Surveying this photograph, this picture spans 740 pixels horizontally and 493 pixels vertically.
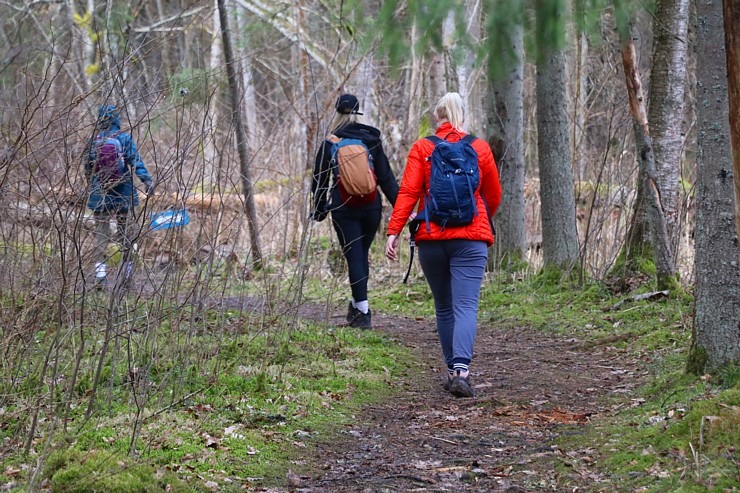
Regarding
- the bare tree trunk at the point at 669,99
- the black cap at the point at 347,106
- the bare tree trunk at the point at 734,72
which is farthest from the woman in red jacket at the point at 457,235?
the bare tree trunk at the point at 669,99

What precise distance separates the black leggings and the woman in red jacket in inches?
74.5

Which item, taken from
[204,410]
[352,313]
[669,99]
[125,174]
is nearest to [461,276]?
[204,410]

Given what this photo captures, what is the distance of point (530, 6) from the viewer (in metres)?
5.50

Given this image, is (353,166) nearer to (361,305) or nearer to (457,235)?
(361,305)

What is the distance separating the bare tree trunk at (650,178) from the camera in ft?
25.9

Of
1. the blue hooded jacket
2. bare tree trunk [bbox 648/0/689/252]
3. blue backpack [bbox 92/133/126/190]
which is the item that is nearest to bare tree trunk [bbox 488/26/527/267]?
bare tree trunk [bbox 648/0/689/252]

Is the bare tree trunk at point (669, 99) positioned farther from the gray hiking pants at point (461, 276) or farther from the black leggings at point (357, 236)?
the gray hiking pants at point (461, 276)

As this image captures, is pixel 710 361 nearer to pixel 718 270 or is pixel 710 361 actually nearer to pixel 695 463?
pixel 718 270

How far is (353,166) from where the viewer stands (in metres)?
7.50

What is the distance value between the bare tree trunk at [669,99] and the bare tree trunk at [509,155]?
2.06 meters

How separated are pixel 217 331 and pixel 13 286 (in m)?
1.73

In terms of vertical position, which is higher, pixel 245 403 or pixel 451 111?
pixel 451 111

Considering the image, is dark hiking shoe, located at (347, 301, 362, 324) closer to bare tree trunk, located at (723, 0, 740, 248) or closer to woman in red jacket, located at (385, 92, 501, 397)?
woman in red jacket, located at (385, 92, 501, 397)

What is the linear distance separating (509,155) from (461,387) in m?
5.05
